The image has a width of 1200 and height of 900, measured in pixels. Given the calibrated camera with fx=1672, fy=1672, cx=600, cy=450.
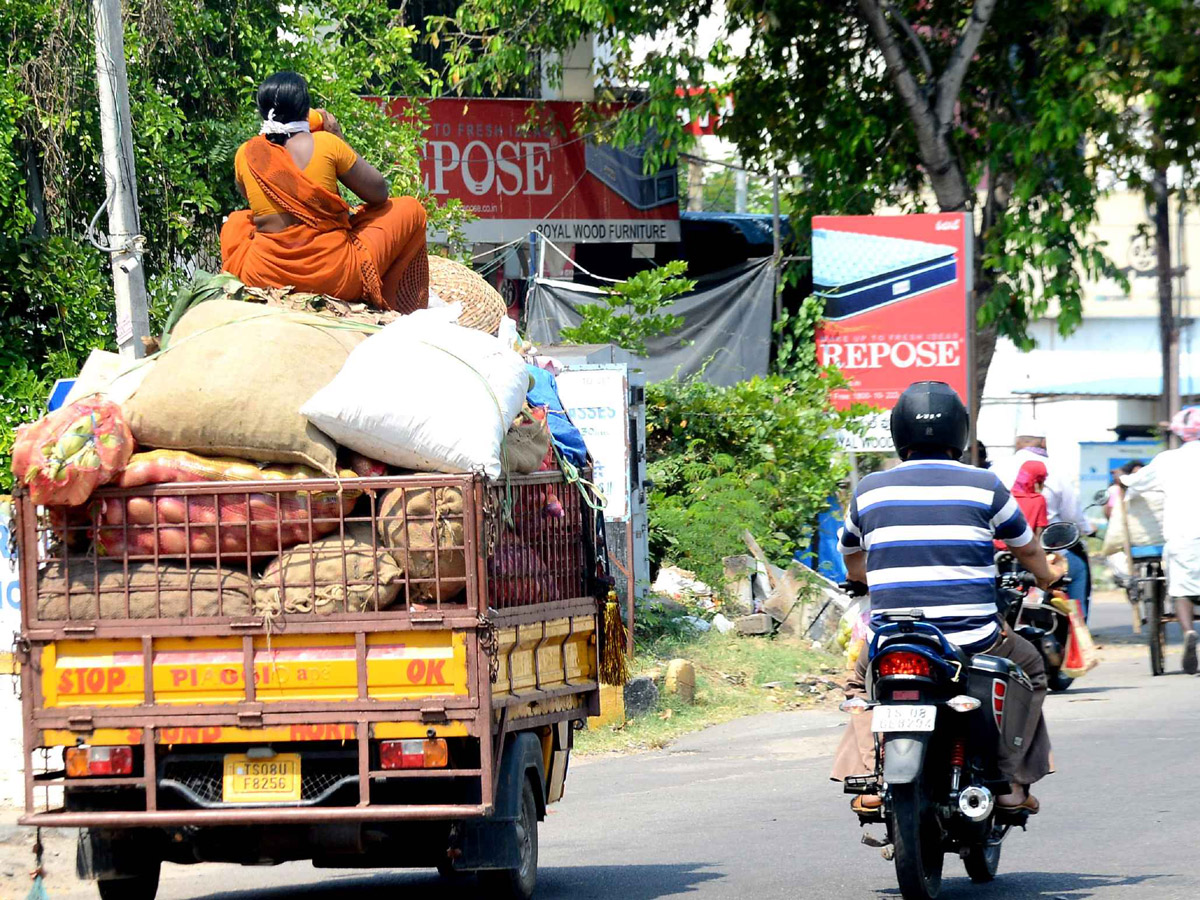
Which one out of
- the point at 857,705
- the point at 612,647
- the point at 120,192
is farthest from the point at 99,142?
the point at 857,705

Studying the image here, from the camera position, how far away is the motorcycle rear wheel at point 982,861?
5.91 m

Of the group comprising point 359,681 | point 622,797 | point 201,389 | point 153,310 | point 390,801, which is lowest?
point 622,797

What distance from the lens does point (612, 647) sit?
7508 mm

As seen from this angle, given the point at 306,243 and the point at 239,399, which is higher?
the point at 306,243

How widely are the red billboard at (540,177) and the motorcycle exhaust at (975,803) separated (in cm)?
1388

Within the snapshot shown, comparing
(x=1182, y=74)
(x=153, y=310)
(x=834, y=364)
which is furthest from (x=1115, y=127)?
(x=153, y=310)

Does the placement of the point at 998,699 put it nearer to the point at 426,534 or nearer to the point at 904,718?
the point at 904,718

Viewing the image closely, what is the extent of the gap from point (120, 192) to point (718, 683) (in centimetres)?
561

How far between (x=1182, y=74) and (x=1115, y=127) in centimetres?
76

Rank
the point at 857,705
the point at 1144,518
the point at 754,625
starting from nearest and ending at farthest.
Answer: the point at 857,705 < the point at 1144,518 < the point at 754,625

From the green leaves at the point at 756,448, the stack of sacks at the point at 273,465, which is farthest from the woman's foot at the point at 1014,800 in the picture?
the green leaves at the point at 756,448

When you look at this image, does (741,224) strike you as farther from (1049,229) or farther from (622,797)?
(622,797)

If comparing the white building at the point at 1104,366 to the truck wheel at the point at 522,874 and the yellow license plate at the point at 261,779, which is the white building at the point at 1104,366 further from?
the yellow license plate at the point at 261,779

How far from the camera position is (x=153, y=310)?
13156 mm
